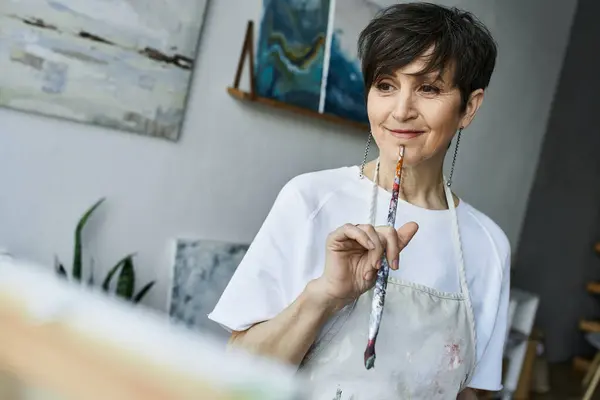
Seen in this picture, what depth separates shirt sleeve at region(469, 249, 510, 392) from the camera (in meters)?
1.23

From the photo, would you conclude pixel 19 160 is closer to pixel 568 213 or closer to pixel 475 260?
pixel 475 260

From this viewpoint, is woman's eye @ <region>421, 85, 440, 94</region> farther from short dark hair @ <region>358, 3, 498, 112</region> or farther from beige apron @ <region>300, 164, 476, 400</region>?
beige apron @ <region>300, 164, 476, 400</region>

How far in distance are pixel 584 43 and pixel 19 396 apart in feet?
18.1

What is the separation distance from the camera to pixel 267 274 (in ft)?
3.36

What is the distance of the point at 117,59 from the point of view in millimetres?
1924

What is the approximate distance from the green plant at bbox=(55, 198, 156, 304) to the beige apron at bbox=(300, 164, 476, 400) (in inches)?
43.0

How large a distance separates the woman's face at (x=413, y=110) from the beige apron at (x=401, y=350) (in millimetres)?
141

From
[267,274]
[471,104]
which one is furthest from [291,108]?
[267,274]

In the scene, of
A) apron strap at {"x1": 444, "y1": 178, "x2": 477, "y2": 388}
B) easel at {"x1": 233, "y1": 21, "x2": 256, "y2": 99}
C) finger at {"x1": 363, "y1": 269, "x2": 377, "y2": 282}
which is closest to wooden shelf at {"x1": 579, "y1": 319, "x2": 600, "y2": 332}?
easel at {"x1": 233, "y1": 21, "x2": 256, "y2": 99}

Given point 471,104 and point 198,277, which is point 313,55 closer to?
point 198,277

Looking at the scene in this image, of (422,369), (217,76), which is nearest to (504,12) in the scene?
(217,76)

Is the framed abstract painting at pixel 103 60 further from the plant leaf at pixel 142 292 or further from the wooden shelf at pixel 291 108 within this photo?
the plant leaf at pixel 142 292

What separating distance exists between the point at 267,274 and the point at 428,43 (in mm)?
469

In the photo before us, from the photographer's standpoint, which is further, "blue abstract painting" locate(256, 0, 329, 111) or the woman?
"blue abstract painting" locate(256, 0, 329, 111)
